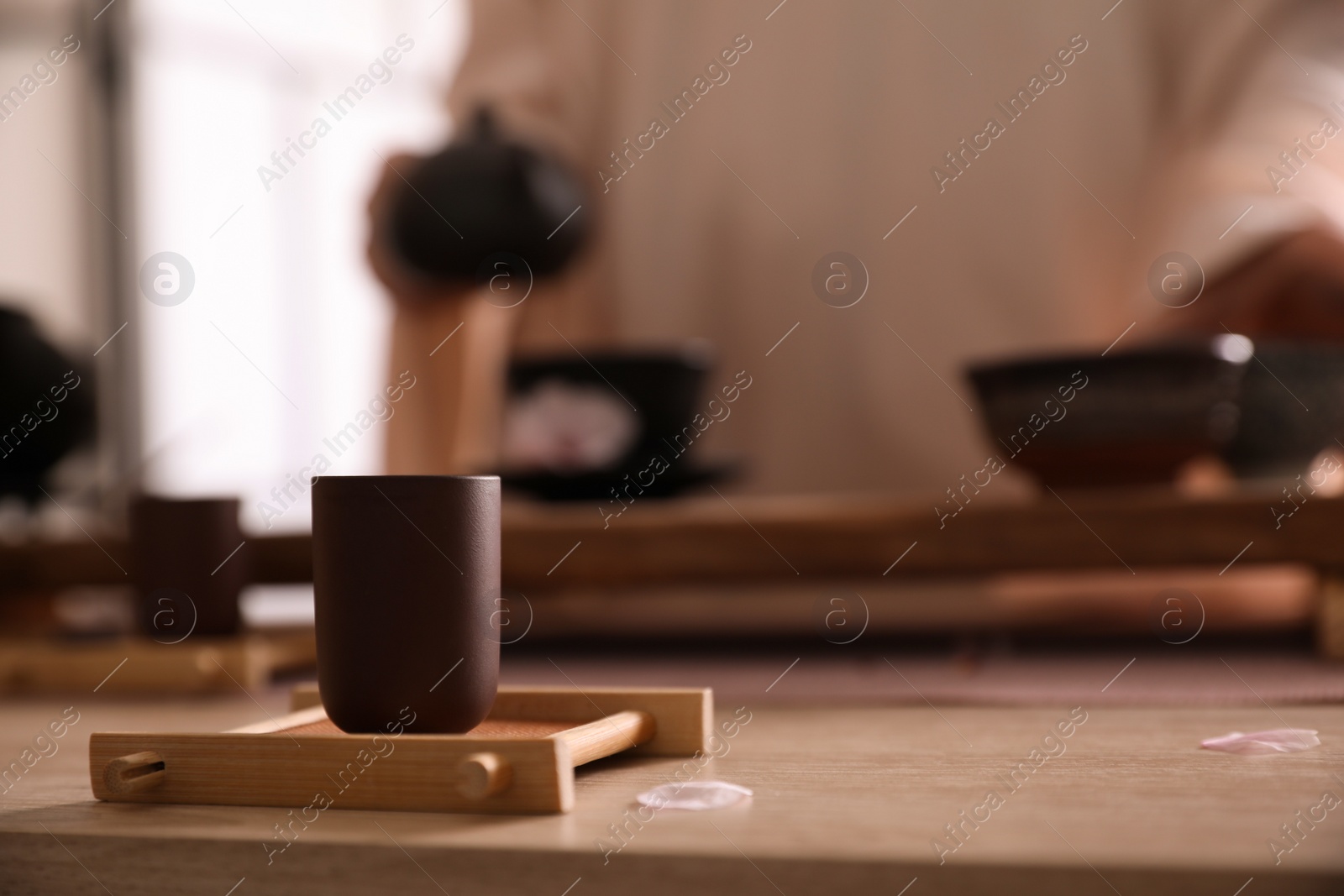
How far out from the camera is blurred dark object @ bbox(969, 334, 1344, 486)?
3.46 ft

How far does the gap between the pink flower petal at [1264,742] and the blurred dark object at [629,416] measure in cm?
72

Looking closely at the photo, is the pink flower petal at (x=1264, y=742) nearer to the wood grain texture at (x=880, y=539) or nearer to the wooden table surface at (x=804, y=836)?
the wooden table surface at (x=804, y=836)

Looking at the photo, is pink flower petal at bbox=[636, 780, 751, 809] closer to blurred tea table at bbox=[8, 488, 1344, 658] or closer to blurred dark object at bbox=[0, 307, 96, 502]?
blurred tea table at bbox=[8, 488, 1344, 658]

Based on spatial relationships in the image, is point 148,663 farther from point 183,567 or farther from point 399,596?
point 399,596

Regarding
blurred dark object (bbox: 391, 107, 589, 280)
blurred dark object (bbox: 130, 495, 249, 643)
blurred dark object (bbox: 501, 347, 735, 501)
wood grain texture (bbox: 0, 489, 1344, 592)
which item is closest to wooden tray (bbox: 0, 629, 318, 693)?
blurred dark object (bbox: 130, 495, 249, 643)

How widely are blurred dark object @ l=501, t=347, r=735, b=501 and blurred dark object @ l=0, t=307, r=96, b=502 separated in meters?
0.64

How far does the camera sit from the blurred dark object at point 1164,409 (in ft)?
3.46

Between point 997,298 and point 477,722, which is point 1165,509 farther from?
point 997,298

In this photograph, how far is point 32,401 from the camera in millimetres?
1479

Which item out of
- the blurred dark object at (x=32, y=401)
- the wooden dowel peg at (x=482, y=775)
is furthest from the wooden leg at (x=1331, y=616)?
the blurred dark object at (x=32, y=401)

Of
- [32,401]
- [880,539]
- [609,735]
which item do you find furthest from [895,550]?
[32,401]

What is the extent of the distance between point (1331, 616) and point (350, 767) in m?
0.86

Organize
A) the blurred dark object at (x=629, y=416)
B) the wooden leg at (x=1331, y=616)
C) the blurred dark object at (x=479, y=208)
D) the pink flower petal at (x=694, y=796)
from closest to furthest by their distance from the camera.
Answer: the pink flower petal at (x=694, y=796), the wooden leg at (x=1331, y=616), the blurred dark object at (x=629, y=416), the blurred dark object at (x=479, y=208)

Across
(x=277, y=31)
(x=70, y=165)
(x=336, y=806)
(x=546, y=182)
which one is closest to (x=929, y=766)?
(x=336, y=806)
